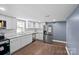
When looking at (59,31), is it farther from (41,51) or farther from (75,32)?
(75,32)

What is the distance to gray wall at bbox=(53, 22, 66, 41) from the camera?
8.21 m

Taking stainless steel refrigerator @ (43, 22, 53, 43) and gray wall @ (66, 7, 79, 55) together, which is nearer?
gray wall @ (66, 7, 79, 55)

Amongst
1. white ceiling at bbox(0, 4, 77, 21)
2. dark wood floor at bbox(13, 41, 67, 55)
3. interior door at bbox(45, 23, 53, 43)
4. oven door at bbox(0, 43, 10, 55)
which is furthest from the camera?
interior door at bbox(45, 23, 53, 43)

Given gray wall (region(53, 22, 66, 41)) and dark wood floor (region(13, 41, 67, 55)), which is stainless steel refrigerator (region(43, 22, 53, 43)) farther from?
dark wood floor (region(13, 41, 67, 55))

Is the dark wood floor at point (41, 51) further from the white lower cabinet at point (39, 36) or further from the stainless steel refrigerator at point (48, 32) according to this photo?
the white lower cabinet at point (39, 36)

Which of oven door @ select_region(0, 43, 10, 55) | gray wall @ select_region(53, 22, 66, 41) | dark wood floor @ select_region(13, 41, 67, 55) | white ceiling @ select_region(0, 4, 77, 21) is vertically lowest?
dark wood floor @ select_region(13, 41, 67, 55)

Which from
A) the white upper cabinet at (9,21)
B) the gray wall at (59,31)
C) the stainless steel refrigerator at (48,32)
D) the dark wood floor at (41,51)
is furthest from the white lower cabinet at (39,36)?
the white upper cabinet at (9,21)

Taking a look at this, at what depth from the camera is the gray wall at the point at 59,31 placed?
323 inches

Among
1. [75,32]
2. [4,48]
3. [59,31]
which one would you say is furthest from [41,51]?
[59,31]

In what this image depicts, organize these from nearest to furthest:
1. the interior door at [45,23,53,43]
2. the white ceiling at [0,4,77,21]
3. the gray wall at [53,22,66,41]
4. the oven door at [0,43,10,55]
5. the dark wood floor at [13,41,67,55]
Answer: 1. the white ceiling at [0,4,77,21]
2. the oven door at [0,43,10,55]
3. the dark wood floor at [13,41,67,55]
4. the gray wall at [53,22,66,41]
5. the interior door at [45,23,53,43]

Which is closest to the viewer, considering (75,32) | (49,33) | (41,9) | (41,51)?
(75,32)

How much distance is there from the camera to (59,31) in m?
8.44

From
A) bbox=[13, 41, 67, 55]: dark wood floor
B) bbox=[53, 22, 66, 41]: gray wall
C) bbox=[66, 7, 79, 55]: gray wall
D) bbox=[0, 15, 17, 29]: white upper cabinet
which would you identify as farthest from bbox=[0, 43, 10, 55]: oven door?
bbox=[53, 22, 66, 41]: gray wall
